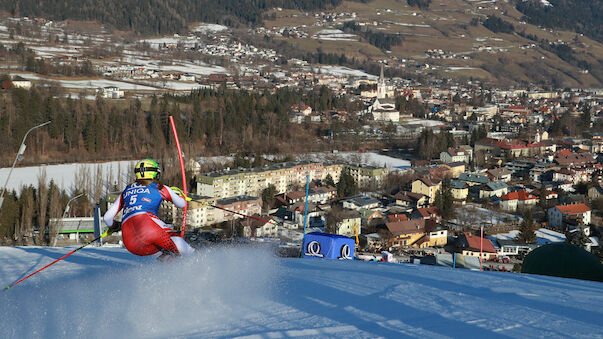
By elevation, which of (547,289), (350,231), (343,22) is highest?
(343,22)

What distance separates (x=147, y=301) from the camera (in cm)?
234

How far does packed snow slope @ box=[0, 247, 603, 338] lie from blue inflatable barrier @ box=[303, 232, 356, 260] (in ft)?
3.28

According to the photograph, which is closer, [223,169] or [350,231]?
[350,231]

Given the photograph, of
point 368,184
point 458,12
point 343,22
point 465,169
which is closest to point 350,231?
point 368,184

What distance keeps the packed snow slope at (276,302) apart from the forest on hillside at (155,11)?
46.7m

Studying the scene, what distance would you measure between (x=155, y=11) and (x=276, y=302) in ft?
173

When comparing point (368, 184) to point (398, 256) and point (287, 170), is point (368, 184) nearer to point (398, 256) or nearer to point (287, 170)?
point (287, 170)

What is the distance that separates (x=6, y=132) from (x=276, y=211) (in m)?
9.02

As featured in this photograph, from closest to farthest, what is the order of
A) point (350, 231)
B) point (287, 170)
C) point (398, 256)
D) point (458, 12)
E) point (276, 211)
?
point (398, 256) → point (350, 231) → point (276, 211) → point (287, 170) → point (458, 12)

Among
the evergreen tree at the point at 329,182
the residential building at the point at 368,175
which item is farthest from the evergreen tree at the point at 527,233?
the evergreen tree at the point at 329,182

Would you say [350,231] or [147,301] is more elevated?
[147,301]

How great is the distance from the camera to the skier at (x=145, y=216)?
254 centimetres

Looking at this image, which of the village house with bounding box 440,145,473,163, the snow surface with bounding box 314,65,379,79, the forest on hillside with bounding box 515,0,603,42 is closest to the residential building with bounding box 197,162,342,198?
the village house with bounding box 440,145,473,163

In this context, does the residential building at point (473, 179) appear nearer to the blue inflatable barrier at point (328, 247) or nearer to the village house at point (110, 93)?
the blue inflatable barrier at point (328, 247)
